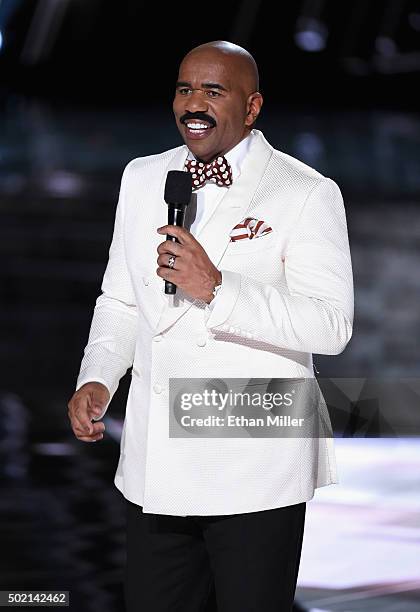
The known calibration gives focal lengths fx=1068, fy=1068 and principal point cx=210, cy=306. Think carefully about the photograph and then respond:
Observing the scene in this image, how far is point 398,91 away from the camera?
17188 mm

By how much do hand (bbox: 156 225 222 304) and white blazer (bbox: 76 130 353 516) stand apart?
0.22 feet

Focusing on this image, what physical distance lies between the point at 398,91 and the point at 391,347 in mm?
12660

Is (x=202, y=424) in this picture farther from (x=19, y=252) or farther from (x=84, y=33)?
(x=84, y=33)

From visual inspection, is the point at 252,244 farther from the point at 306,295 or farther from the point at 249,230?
the point at 306,295

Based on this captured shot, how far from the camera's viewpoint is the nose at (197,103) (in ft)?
6.31

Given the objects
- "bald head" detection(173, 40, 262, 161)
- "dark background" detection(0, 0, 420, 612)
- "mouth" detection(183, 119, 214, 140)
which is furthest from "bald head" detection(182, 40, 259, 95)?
"dark background" detection(0, 0, 420, 612)

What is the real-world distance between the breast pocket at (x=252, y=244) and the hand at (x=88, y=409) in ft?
1.17

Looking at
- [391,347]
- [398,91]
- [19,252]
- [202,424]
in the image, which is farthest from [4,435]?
[398,91]

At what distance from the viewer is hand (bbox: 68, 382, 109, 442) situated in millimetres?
1932

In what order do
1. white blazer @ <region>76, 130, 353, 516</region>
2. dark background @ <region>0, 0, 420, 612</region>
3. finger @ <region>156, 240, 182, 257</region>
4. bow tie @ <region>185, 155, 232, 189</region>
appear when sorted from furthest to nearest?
dark background @ <region>0, 0, 420, 612</region>, bow tie @ <region>185, 155, 232, 189</region>, white blazer @ <region>76, 130, 353, 516</region>, finger @ <region>156, 240, 182, 257</region>

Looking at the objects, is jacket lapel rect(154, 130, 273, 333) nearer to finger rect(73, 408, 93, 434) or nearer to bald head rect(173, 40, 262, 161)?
bald head rect(173, 40, 262, 161)

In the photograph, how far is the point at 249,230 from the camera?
1910mm

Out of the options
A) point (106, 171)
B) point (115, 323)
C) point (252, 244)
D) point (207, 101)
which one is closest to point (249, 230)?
point (252, 244)

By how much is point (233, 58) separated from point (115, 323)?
1.83 feet
